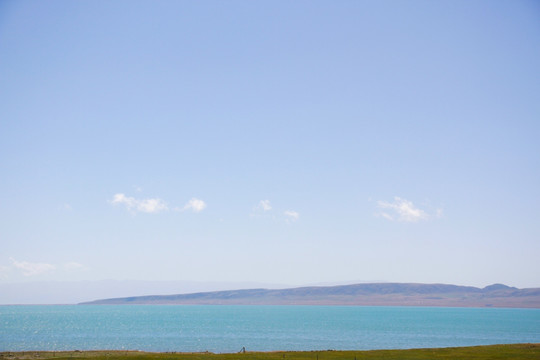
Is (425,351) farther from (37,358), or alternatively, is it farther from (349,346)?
(37,358)

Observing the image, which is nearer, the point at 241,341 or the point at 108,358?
the point at 108,358

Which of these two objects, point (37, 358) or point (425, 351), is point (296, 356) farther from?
point (37, 358)

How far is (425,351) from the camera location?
7819 cm

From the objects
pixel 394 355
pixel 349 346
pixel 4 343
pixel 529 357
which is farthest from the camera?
pixel 4 343

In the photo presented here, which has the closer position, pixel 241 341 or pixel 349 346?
pixel 349 346

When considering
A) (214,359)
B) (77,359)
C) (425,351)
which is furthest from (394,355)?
(77,359)

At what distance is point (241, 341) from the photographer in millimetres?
122000

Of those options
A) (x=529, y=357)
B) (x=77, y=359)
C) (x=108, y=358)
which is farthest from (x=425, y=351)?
(x=77, y=359)

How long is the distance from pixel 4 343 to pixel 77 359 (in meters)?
57.3

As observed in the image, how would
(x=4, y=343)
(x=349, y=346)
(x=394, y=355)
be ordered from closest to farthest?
1. (x=394, y=355)
2. (x=349, y=346)
3. (x=4, y=343)

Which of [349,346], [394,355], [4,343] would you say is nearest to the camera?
[394,355]

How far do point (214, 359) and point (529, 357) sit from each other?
4362 centimetres

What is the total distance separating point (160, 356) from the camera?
73750 mm

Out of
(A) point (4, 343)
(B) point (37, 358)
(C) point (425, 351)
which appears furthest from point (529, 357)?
(A) point (4, 343)
